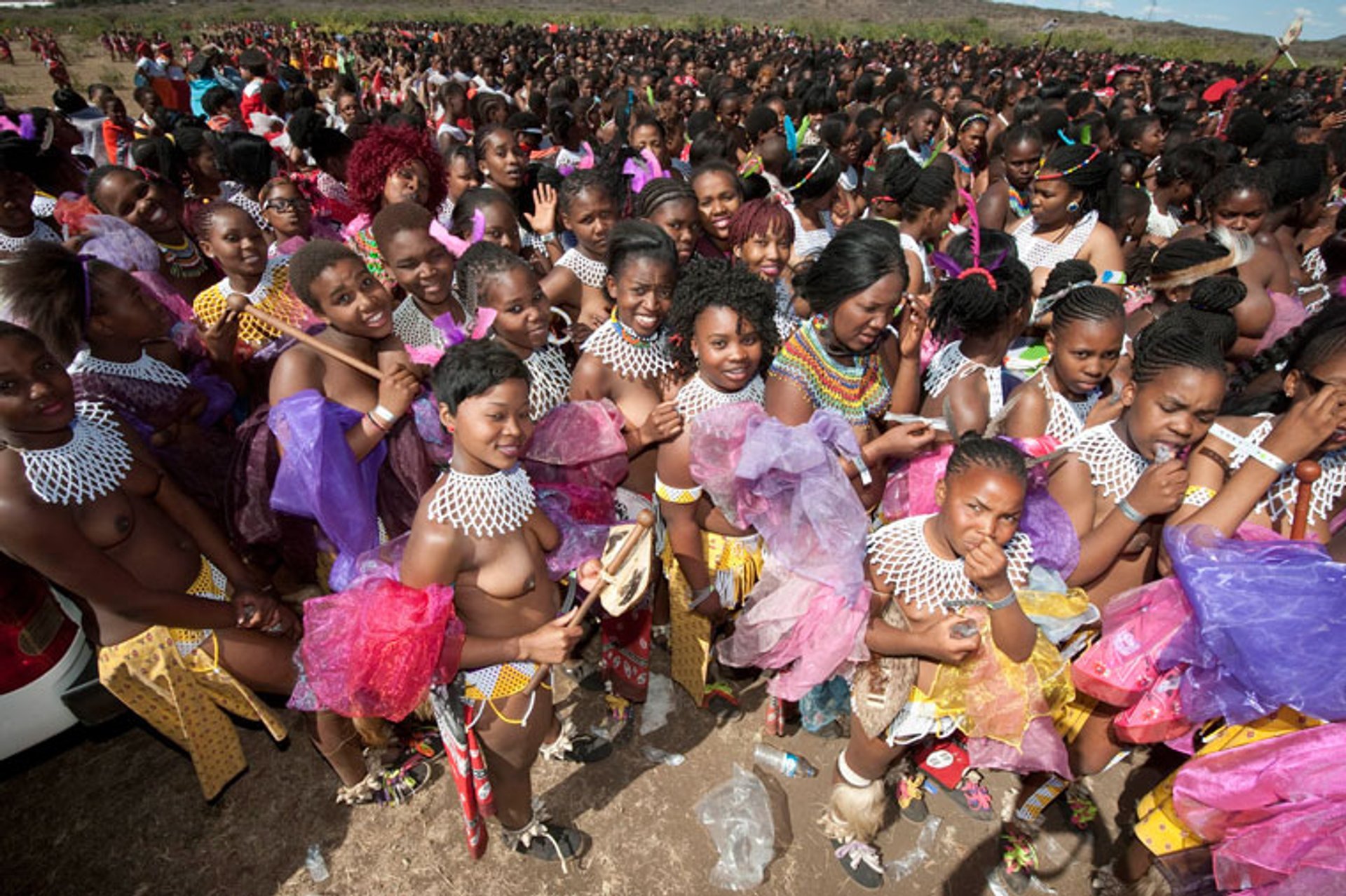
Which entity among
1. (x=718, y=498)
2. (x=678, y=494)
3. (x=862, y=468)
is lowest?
(x=678, y=494)

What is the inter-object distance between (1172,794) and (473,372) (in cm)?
284

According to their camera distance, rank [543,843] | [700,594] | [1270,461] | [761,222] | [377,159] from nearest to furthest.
A: [1270,461] < [543,843] < [700,594] < [761,222] < [377,159]

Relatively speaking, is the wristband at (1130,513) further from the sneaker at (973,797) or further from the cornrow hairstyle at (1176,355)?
the sneaker at (973,797)

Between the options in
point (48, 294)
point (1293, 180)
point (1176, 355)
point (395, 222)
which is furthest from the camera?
point (1293, 180)

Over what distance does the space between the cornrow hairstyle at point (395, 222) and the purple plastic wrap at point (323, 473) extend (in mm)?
1037

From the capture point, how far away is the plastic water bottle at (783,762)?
3248 millimetres

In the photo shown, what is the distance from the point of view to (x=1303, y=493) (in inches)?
90.4

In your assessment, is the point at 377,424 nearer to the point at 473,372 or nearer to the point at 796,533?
the point at 473,372

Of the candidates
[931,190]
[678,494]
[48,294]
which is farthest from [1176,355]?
[48,294]

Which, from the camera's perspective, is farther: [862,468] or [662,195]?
[662,195]

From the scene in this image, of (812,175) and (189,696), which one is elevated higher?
(812,175)

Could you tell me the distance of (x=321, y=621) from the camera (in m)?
2.31

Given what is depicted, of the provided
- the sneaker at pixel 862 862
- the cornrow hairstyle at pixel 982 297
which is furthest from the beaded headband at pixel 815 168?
the sneaker at pixel 862 862

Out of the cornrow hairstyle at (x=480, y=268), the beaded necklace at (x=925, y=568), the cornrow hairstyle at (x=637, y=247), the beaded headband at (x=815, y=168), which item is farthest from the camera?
the beaded headband at (x=815, y=168)
